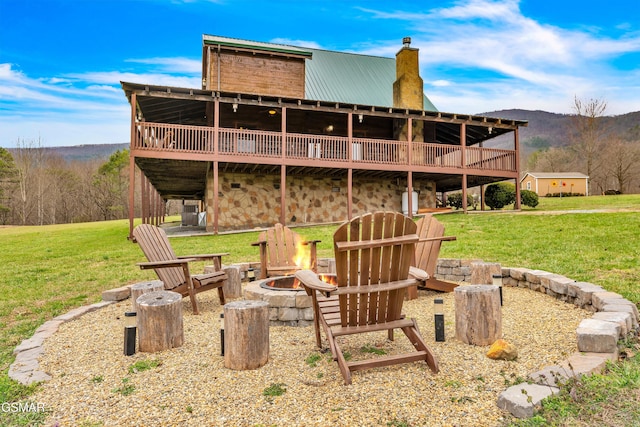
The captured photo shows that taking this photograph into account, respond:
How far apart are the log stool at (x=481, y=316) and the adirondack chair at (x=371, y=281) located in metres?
0.58

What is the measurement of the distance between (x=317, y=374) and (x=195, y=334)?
144 centimetres

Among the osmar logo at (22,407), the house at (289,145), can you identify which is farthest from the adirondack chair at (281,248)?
the house at (289,145)

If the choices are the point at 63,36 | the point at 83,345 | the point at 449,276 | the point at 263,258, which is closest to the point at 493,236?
the point at 449,276

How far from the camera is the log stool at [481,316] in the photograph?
2797 millimetres

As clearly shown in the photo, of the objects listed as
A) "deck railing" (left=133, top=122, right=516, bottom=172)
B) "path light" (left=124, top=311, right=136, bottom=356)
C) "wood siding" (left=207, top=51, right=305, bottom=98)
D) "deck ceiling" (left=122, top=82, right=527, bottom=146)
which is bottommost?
"path light" (left=124, top=311, right=136, bottom=356)

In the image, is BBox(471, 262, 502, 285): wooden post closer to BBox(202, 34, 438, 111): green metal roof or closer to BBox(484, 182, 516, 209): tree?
BBox(202, 34, 438, 111): green metal roof

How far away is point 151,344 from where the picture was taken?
284cm

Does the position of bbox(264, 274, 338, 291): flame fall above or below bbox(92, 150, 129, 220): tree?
below

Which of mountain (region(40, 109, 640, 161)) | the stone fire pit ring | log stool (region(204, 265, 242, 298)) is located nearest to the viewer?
the stone fire pit ring

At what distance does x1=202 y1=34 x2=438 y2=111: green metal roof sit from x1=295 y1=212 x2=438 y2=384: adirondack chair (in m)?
14.4

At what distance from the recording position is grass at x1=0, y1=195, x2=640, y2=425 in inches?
160

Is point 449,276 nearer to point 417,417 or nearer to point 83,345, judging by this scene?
point 417,417

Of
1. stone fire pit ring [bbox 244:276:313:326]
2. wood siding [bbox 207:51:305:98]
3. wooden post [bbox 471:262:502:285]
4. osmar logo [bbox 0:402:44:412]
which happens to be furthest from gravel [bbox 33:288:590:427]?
wood siding [bbox 207:51:305:98]

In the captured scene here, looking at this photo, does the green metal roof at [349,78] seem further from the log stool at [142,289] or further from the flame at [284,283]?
the log stool at [142,289]
